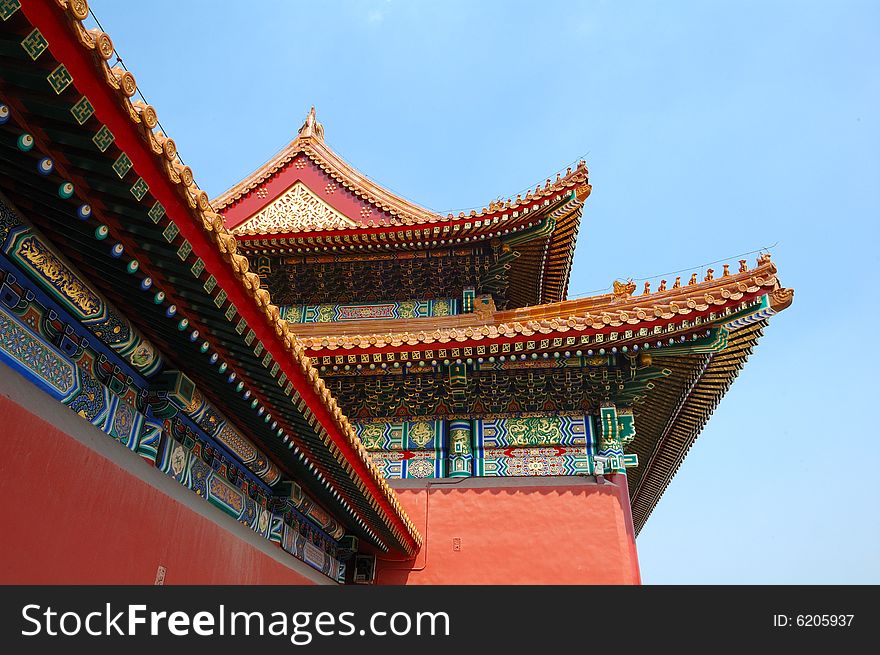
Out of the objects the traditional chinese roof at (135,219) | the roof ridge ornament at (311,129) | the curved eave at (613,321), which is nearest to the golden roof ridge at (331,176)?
the roof ridge ornament at (311,129)

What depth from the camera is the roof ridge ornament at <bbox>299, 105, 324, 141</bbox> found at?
1364 centimetres

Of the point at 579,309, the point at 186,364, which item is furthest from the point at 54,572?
the point at 579,309

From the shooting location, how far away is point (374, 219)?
39.4 ft

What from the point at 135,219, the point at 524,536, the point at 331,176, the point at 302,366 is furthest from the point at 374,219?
the point at 135,219

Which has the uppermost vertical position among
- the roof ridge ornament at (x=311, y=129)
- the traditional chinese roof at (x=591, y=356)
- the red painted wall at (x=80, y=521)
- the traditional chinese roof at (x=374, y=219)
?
the roof ridge ornament at (x=311, y=129)

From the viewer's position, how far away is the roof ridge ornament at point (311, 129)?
44.8 feet

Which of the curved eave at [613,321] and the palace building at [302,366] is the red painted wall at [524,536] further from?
the curved eave at [613,321]

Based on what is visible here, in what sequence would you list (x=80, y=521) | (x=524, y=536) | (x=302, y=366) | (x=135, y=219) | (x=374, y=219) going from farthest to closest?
(x=374, y=219), (x=524, y=536), (x=302, y=366), (x=80, y=521), (x=135, y=219)

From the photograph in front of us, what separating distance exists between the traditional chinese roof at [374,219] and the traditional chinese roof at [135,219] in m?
5.44

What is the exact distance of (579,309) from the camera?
9.05 m

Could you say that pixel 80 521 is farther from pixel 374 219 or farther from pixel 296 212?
pixel 296 212

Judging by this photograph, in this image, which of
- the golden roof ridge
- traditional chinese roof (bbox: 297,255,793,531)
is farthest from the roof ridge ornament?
traditional chinese roof (bbox: 297,255,793,531)

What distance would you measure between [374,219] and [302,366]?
7804 millimetres

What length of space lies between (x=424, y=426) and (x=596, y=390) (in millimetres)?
2297
